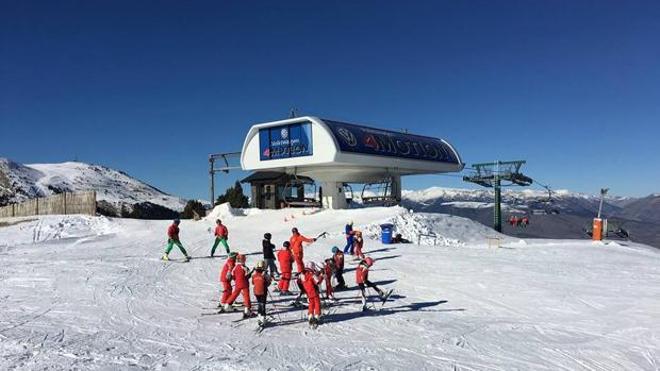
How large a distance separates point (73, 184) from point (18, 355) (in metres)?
141

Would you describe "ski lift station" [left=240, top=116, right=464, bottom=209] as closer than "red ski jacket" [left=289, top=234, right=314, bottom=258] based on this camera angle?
No

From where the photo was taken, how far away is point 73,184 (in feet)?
436

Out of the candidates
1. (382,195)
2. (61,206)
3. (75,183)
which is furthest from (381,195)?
(75,183)

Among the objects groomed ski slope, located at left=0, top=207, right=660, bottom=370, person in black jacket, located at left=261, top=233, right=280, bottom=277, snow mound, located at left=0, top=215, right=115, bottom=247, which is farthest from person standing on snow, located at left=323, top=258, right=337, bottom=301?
snow mound, located at left=0, top=215, right=115, bottom=247

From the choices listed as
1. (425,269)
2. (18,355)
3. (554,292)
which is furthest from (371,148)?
(18,355)

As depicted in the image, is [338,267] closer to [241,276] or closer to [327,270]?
[327,270]

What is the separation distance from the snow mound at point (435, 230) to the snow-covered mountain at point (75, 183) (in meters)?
80.3

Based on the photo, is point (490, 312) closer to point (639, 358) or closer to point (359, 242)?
point (639, 358)

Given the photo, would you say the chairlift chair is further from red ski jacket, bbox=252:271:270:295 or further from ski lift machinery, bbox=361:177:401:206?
red ski jacket, bbox=252:271:270:295

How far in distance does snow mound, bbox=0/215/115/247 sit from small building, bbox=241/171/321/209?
13.8 meters

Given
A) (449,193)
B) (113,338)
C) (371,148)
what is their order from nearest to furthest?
(113,338)
(371,148)
(449,193)

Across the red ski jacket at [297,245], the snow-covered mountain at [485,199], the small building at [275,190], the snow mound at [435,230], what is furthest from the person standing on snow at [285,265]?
the snow-covered mountain at [485,199]

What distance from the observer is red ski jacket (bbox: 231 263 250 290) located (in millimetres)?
10453

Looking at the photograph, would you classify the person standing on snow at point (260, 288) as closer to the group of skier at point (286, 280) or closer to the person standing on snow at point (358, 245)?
the group of skier at point (286, 280)
